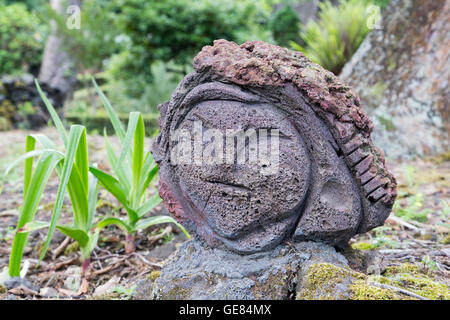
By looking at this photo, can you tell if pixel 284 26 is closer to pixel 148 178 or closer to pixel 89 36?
pixel 89 36

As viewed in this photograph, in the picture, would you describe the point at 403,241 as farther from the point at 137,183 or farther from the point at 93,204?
the point at 93,204

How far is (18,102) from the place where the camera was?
7320 mm

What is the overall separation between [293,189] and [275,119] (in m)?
0.29

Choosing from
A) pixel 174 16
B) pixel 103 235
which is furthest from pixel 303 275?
pixel 174 16

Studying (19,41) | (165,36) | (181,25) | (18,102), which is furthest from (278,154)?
(19,41)

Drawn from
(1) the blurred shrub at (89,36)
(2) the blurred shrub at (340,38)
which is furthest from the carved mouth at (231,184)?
(1) the blurred shrub at (89,36)

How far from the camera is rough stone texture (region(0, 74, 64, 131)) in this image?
7.07m

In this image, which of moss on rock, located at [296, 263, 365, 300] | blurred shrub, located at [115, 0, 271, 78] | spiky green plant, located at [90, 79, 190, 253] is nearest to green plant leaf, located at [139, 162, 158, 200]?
spiky green plant, located at [90, 79, 190, 253]

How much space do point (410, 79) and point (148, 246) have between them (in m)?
3.12

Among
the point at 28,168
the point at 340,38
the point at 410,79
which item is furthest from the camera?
the point at 340,38

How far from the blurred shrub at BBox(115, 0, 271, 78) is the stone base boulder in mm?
5043

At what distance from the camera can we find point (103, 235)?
274 centimetres

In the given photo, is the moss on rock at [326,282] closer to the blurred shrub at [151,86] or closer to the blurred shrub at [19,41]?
the blurred shrub at [151,86]
